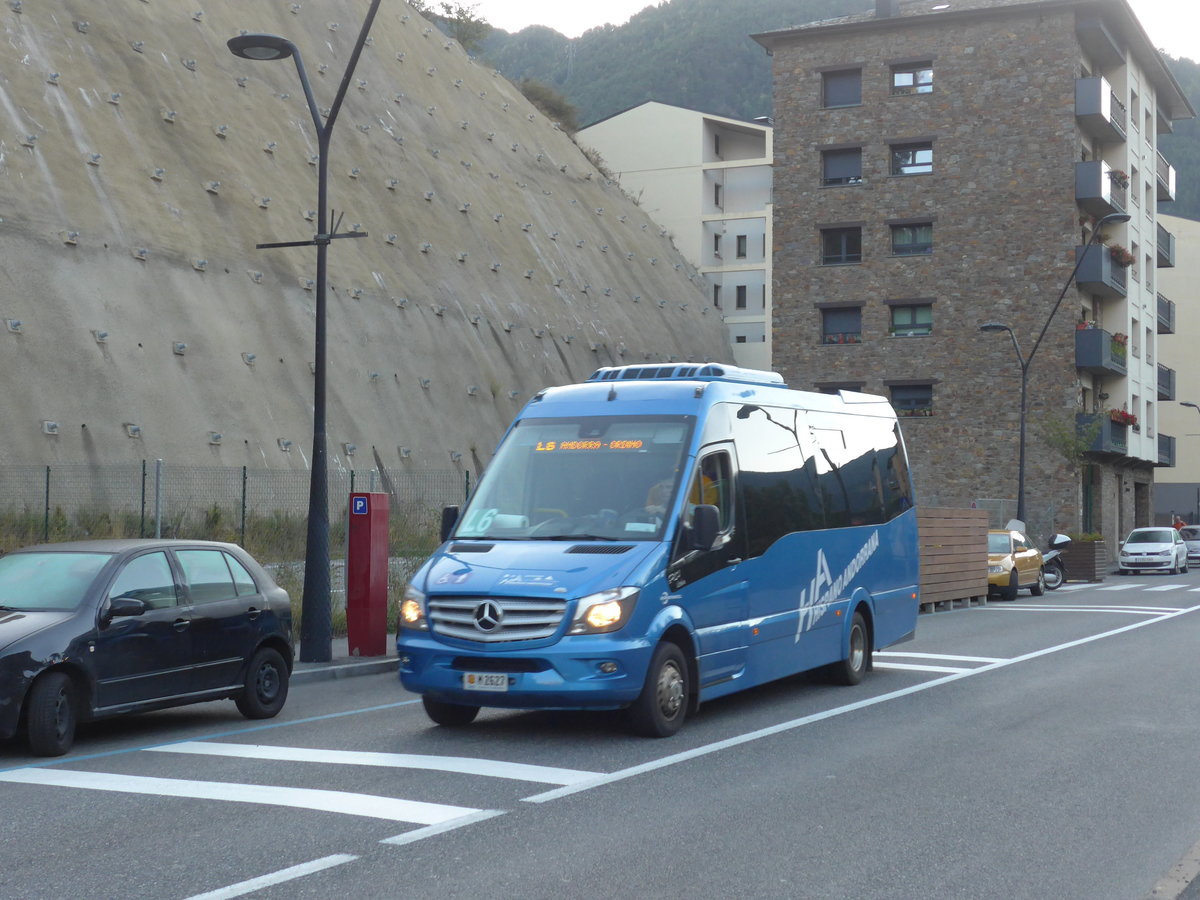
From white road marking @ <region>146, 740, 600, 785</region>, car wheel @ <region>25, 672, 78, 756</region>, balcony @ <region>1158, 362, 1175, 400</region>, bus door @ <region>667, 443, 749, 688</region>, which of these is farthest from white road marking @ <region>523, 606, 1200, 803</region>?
balcony @ <region>1158, 362, 1175, 400</region>

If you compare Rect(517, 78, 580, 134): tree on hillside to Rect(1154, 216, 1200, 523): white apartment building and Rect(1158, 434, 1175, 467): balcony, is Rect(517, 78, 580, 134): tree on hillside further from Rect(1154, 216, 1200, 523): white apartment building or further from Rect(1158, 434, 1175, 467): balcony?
Rect(1154, 216, 1200, 523): white apartment building

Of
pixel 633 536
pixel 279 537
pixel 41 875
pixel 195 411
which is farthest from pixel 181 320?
pixel 41 875

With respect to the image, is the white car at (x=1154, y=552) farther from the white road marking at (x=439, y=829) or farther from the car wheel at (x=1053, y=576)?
the white road marking at (x=439, y=829)

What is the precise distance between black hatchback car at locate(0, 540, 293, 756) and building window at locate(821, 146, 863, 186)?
46.7 metres

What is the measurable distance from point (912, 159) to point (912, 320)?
6.18m

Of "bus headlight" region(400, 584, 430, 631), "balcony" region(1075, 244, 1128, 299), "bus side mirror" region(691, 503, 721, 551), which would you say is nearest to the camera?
"bus headlight" region(400, 584, 430, 631)

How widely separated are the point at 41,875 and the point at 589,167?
5696cm

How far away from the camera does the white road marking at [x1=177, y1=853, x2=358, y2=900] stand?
19.5 feet

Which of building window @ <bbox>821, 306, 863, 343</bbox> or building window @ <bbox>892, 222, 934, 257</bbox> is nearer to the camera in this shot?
building window @ <bbox>892, 222, 934, 257</bbox>

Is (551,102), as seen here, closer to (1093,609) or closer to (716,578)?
(1093,609)

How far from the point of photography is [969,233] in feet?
176

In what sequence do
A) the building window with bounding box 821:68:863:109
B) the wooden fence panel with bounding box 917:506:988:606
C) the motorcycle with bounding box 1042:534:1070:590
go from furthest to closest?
the building window with bounding box 821:68:863:109, the motorcycle with bounding box 1042:534:1070:590, the wooden fence panel with bounding box 917:506:988:606

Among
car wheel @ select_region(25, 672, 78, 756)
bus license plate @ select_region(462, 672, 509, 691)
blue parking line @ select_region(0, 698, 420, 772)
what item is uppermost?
bus license plate @ select_region(462, 672, 509, 691)

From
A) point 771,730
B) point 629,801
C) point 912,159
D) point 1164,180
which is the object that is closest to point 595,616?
point 771,730
